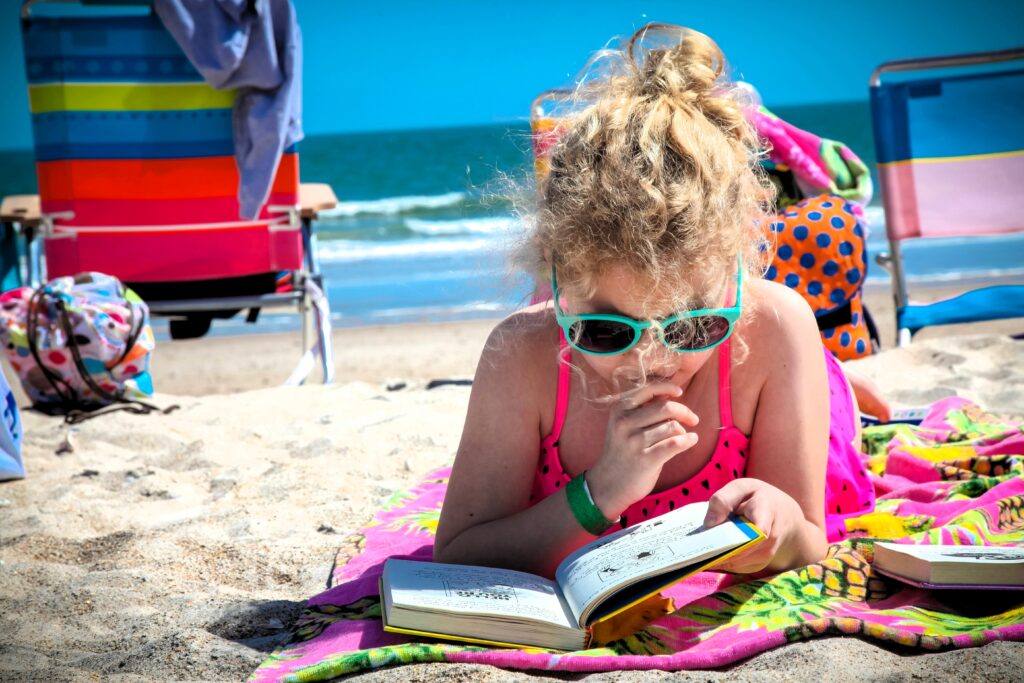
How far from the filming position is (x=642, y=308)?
1.44m

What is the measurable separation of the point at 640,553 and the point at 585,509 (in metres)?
0.21

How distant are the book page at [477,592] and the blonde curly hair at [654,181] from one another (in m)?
0.48

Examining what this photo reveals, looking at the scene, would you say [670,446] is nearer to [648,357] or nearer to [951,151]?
[648,357]

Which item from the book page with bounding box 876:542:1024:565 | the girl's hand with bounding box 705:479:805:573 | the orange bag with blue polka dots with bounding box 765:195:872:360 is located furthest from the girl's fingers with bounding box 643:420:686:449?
the orange bag with blue polka dots with bounding box 765:195:872:360

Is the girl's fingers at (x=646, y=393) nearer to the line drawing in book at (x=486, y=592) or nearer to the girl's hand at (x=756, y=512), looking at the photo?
the girl's hand at (x=756, y=512)

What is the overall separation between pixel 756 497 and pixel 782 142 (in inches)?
109

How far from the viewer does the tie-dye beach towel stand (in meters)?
1.41

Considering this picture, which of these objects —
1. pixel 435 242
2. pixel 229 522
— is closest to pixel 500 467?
pixel 229 522

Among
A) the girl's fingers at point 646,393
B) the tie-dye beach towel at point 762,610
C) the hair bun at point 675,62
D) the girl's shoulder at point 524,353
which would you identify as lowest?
the tie-dye beach towel at point 762,610

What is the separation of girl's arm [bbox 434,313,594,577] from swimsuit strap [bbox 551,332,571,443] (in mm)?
20

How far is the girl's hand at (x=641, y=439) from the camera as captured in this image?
145 centimetres

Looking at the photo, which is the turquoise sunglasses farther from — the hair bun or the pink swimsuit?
the hair bun

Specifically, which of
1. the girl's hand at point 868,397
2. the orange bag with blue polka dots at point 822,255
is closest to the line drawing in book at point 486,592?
the girl's hand at point 868,397

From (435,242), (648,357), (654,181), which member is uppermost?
(435,242)
